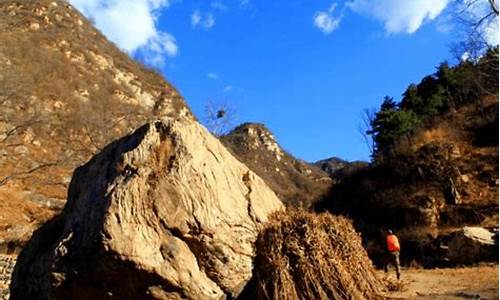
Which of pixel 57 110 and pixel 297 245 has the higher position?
pixel 57 110

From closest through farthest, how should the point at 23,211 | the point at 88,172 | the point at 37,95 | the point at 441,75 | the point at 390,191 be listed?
the point at 88,172, the point at 390,191, the point at 23,211, the point at 441,75, the point at 37,95

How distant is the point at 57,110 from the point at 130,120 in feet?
23.7

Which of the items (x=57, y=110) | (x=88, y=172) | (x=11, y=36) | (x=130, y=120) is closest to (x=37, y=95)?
(x=57, y=110)

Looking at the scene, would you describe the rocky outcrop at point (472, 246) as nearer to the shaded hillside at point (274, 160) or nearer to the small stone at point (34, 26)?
the shaded hillside at point (274, 160)

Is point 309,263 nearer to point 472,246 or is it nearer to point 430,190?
point 472,246

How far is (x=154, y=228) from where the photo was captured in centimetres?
631

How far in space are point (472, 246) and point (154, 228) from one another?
1370cm

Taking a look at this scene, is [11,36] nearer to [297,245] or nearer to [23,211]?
[23,211]

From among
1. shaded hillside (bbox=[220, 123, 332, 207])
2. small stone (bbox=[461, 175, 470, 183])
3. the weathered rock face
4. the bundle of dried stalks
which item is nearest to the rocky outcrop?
small stone (bbox=[461, 175, 470, 183])

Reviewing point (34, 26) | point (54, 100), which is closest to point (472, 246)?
point (54, 100)

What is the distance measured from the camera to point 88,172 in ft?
25.0

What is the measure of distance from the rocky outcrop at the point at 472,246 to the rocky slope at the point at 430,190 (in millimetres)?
452

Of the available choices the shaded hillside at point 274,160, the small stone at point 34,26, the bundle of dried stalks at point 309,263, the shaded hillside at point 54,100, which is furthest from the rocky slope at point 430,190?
the small stone at point 34,26

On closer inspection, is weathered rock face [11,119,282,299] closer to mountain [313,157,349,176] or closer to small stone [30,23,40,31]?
small stone [30,23,40,31]
